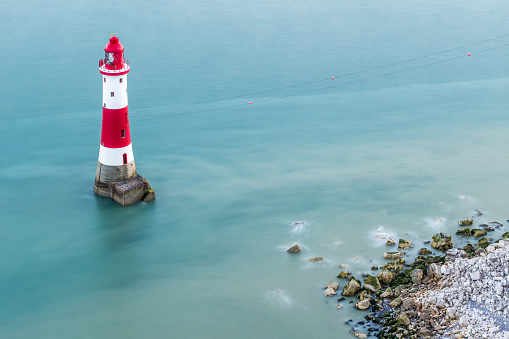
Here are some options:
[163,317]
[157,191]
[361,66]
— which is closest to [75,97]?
[157,191]

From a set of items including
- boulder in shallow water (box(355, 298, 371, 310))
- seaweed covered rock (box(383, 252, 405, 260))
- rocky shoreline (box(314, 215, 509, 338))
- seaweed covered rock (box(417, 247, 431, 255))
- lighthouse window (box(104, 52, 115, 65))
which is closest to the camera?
rocky shoreline (box(314, 215, 509, 338))

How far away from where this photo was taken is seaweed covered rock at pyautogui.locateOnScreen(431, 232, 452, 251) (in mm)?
30062

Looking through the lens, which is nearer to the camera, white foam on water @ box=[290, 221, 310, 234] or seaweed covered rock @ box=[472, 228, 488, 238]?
seaweed covered rock @ box=[472, 228, 488, 238]

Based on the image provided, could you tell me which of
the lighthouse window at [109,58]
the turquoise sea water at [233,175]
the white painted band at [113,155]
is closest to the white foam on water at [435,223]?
the turquoise sea water at [233,175]

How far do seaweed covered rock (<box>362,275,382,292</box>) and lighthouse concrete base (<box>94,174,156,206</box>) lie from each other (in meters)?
11.3

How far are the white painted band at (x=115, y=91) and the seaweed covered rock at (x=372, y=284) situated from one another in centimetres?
1288

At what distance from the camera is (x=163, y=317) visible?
26812 millimetres

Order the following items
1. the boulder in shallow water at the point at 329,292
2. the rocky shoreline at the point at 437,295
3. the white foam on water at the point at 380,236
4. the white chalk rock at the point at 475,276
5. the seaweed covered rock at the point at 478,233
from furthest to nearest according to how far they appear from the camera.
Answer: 1. the seaweed covered rock at the point at 478,233
2. the white foam on water at the point at 380,236
3. the boulder in shallow water at the point at 329,292
4. the white chalk rock at the point at 475,276
5. the rocky shoreline at the point at 437,295

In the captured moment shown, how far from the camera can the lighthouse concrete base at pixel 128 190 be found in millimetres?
33938

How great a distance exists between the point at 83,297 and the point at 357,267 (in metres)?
10.1

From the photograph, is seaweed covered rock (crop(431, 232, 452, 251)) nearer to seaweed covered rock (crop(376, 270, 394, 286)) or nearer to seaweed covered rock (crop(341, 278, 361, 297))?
seaweed covered rock (crop(376, 270, 394, 286))

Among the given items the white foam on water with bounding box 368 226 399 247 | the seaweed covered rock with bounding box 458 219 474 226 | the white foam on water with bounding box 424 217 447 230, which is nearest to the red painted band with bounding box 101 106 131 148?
the white foam on water with bounding box 368 226 399 247

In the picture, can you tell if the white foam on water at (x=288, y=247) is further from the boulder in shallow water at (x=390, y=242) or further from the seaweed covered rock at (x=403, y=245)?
the seaweed covered rock at (x=403, y=245)

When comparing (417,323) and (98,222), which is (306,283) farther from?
(98,222)
